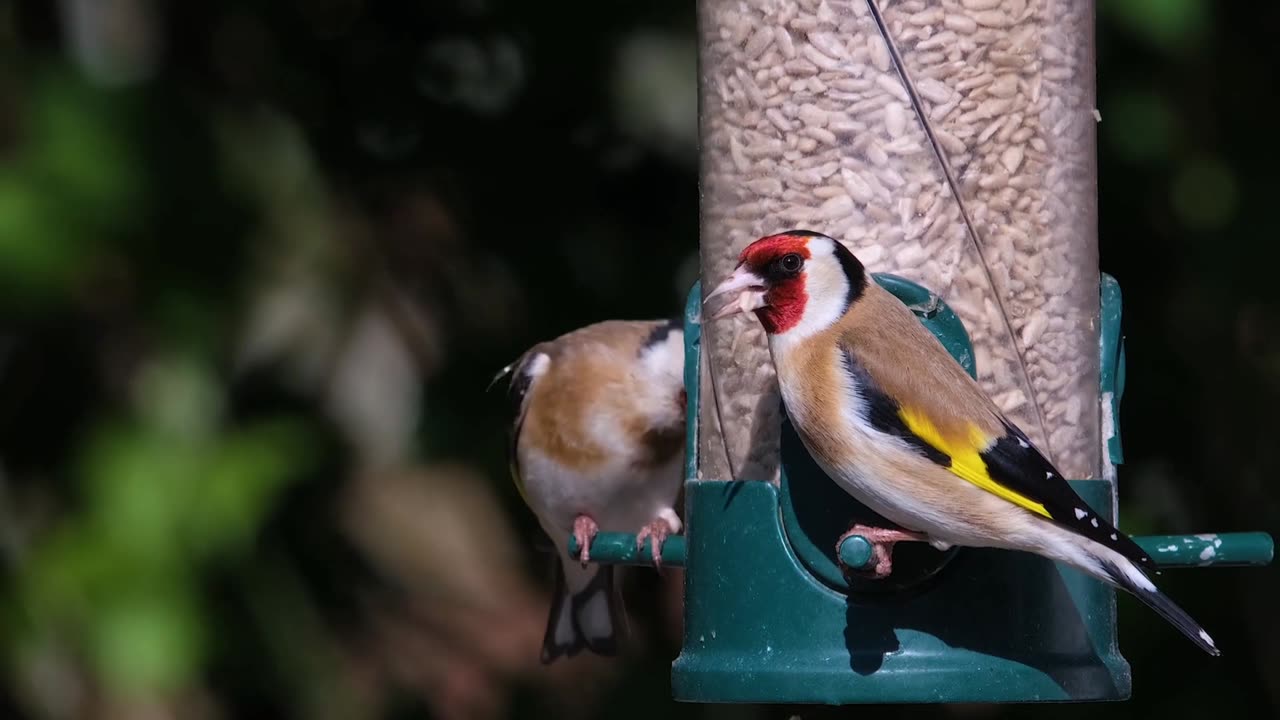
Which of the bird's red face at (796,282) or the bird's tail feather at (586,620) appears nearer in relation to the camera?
the bird's red face at (796,282)

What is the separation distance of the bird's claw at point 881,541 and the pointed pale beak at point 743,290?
0.46 m

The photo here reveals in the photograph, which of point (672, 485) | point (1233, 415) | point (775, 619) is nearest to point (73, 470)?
point (672, 485)

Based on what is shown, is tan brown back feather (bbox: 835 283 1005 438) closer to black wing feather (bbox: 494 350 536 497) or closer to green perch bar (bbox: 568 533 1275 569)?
green perch bar (bbox: 568 533 1275 569)

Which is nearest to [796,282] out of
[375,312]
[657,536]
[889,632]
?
[889,632]

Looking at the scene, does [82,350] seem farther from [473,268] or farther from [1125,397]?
[1125,397]

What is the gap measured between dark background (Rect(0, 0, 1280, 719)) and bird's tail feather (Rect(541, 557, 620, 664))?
0.38 m

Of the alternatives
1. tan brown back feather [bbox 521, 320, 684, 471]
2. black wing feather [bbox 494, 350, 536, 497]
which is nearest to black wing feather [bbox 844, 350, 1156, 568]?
tan brown back feather [bbox 521, 320, 684, 471]

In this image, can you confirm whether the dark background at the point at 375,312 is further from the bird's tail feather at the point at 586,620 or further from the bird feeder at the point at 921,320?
the bird feeder at the point at 921,320

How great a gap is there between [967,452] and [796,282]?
0.46 meters

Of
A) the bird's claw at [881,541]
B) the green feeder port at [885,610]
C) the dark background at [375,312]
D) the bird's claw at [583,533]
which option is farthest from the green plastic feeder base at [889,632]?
the dark background at [375,312]

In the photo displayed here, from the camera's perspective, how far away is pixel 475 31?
602cm

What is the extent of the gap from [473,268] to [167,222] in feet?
3.31

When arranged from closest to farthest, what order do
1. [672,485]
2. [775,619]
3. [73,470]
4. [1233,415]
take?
[775,619] < [672,485] < [73,470] < [1233,415]

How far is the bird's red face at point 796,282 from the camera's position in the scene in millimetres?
3629
